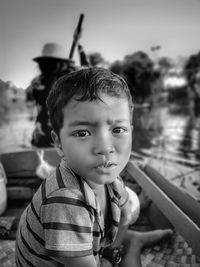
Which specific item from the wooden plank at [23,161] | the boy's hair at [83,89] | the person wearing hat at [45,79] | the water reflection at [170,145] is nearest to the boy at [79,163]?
the boy's hair at [83,89]

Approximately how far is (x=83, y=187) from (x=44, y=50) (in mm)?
589

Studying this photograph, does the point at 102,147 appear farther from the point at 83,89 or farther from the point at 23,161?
the point at 23,161

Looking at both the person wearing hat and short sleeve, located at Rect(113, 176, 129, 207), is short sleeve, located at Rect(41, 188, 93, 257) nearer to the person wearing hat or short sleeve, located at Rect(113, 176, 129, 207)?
short sleeve, located at Rect(113, 176, 129, 207)

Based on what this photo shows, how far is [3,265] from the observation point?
0.51 m

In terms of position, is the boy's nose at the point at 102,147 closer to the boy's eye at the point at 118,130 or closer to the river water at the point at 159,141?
the boy's eye at the point at 118,130

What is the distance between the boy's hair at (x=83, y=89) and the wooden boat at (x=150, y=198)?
0.31 meters

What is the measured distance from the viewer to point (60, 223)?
0.97 ft

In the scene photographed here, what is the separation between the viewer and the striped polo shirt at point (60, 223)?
11.7 inches

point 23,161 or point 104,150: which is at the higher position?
point 104,150

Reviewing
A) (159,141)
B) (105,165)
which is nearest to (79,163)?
(105,165)

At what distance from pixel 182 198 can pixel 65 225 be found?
0.41 metres

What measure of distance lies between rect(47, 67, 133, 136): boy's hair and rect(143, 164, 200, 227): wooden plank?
1.18 ft

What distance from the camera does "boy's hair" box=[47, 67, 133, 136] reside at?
0.31 metres

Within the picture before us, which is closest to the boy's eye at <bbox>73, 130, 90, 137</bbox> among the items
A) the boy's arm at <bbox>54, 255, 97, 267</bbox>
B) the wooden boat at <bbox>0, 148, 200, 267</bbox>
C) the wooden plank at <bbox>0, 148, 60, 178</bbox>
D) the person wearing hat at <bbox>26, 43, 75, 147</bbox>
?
the boy's arm at <bbox>54, 255, 97, 267</bbox>
